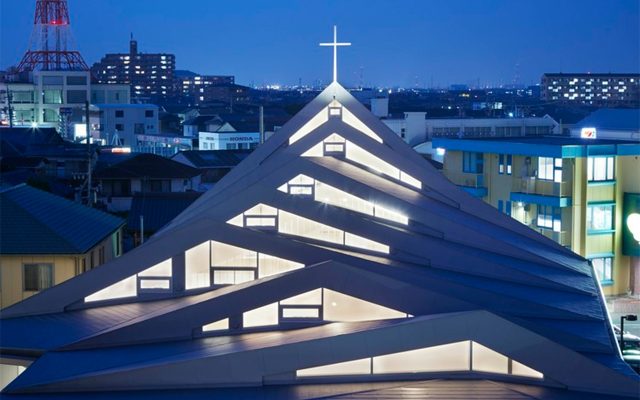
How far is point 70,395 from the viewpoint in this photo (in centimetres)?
1045

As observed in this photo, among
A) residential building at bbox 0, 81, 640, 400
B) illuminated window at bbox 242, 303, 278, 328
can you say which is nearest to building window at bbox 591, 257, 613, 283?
residential building at bbox 0, 81, 640, 400

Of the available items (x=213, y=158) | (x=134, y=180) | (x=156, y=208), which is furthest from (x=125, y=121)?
(x=156, y=208)

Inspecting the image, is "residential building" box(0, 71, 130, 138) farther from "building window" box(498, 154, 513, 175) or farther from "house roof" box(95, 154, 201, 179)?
"building window" box(498, 154, 513, 175)

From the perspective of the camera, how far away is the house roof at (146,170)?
33.2 m

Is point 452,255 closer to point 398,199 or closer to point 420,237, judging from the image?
point 420,237

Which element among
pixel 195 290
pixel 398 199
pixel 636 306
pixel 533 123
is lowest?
pixel 636 306

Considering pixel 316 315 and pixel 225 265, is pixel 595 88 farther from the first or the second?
pixel 316 315

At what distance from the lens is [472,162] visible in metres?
27.6

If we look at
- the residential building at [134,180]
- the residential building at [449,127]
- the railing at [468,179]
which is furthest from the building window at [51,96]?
the railing at [468,179]

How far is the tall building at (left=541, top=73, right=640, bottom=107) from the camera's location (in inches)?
5276

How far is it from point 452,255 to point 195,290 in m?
4.53

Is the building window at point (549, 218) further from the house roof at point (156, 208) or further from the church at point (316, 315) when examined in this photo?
the house roof at point (156, 208)

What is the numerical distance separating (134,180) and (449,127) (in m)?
19.3

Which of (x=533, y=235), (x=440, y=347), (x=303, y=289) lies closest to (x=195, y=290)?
(x=303, y=289)
